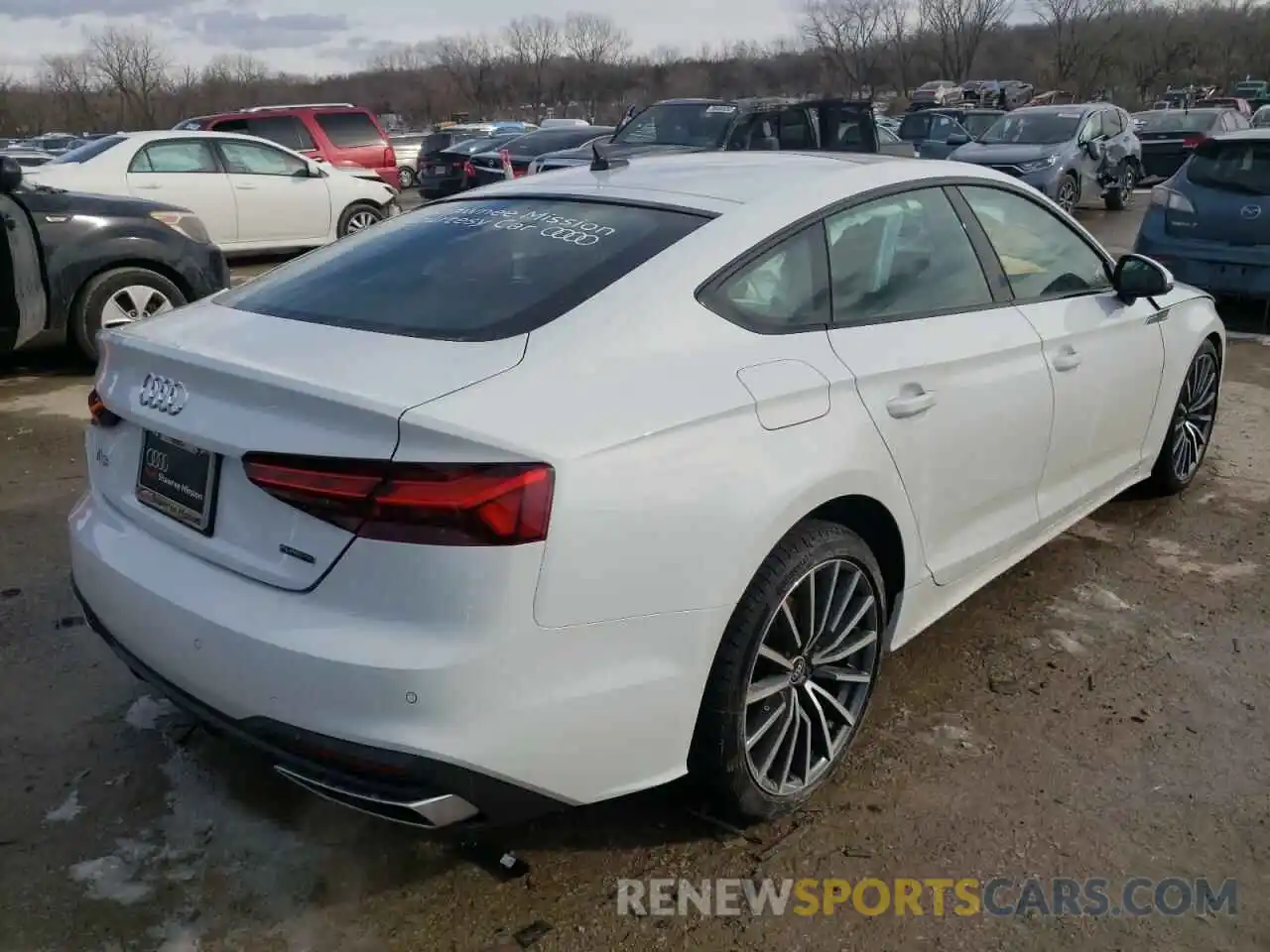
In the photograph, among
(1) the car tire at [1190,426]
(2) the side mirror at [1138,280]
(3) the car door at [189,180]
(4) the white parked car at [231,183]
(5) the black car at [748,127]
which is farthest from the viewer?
(5) the black car at [748,127]

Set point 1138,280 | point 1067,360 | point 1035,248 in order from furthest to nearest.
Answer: point 1138,280, point 1035,248, point 1067,360

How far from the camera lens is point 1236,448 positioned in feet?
18.8

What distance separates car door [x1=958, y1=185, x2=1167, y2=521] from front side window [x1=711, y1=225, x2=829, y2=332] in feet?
3.13

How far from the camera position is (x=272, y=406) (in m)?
2.16

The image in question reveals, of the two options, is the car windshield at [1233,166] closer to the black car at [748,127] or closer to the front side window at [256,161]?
the black car at [748,127]

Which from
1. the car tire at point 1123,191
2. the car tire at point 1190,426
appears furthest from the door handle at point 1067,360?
the car tire at point 1123,191

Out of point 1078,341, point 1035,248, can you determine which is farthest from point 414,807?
point 1035,248

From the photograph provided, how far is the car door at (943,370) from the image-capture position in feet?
9.31

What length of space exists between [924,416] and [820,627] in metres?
0.64

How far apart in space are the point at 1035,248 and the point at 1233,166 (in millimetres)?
6103

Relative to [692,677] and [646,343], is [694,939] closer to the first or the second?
[692,677]

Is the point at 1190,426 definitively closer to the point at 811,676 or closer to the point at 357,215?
the point at 811,676

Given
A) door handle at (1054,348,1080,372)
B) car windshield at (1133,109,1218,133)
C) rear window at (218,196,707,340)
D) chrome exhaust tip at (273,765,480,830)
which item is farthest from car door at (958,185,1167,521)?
car windshield at (1133,109,1218,133)

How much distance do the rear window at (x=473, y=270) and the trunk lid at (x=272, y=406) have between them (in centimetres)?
11
